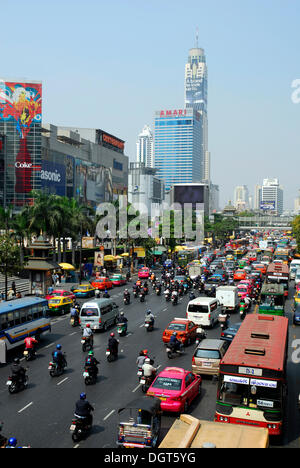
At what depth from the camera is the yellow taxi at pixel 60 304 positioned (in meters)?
33.2

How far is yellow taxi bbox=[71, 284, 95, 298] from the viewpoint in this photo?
4062 centimetres

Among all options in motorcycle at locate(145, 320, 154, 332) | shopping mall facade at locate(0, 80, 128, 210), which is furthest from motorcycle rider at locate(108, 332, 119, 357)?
shopping mall facade at locate(0, 80, 128, 210)

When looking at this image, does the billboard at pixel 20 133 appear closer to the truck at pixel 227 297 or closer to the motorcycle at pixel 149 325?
the truck at pixel 227 297

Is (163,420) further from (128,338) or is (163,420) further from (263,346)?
(128,338)

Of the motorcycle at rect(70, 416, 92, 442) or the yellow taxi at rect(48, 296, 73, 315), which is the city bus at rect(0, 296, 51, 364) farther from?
the motorcycle at rect(70, 416, 92, 442)

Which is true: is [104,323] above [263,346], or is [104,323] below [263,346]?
below

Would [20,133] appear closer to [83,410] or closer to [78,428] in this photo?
[83,410]

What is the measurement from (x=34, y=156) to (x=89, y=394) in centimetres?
6390

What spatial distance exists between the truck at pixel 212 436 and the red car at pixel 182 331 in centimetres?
1416

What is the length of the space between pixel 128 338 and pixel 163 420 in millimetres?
11770

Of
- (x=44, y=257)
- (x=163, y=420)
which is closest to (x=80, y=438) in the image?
(x=163, y=420)

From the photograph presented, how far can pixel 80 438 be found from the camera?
45.0 feet

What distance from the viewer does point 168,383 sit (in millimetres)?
15836

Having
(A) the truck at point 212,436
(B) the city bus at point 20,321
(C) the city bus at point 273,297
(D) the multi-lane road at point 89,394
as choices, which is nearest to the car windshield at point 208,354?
(D) the multi-lane road at point 89,394
